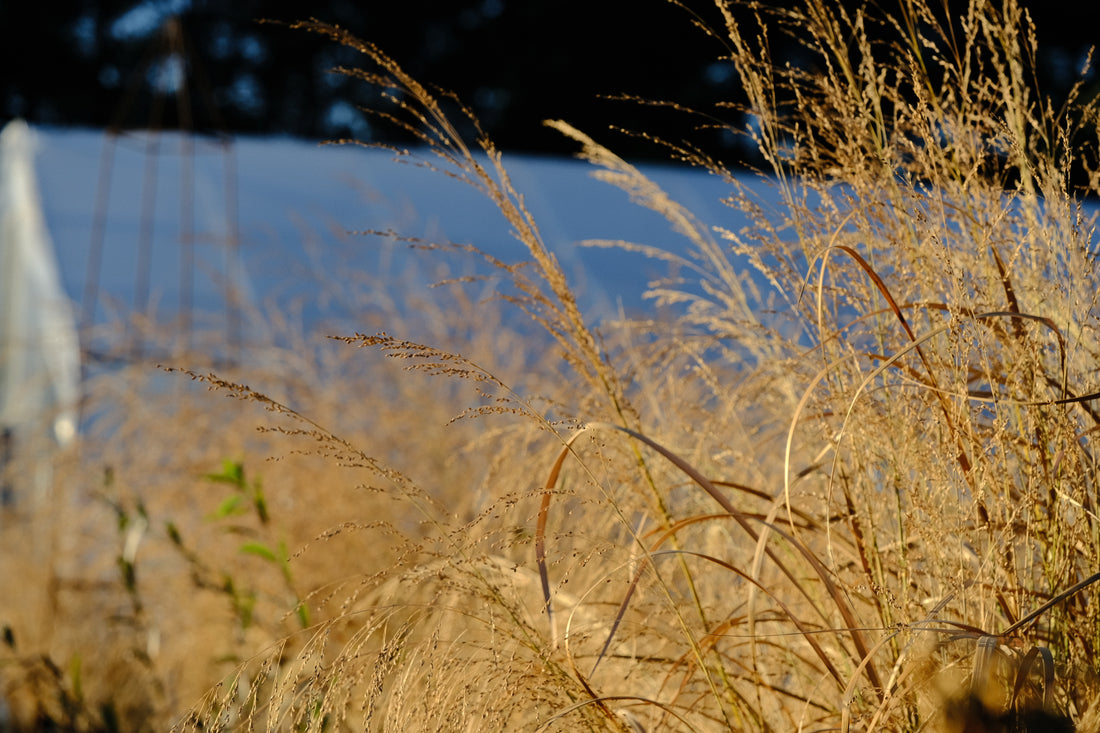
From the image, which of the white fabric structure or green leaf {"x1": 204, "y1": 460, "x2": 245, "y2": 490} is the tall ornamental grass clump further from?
the white fabric structure

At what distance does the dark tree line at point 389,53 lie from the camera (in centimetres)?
823

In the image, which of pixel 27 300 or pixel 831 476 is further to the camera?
pixel 27 300

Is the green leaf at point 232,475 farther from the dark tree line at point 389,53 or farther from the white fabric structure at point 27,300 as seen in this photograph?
the dark tree line at point 389,53

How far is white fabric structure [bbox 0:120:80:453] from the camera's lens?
8.71 ft

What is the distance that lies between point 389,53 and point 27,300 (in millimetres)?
5664

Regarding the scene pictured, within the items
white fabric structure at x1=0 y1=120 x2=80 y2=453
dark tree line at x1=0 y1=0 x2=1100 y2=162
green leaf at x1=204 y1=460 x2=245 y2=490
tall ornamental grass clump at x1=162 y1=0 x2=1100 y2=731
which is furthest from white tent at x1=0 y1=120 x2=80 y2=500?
dark tree line at x1=0 y1=0 x2=1100 y2=162

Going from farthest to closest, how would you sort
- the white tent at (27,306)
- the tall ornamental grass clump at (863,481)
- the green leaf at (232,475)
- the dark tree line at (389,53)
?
the dark tree line at (389,53)
the white tent at (27,306)
the green leaf at (232,475)
the tall ornamental grass clump at (863,481)

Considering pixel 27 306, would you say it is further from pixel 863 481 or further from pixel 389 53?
pixel 389 53

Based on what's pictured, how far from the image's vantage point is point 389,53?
8.32 meters

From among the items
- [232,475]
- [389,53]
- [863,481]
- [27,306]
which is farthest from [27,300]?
[389,53]

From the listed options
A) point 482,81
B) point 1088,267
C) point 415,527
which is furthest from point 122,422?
point 482,81

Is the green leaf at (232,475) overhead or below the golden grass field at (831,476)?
below

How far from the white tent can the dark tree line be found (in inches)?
193

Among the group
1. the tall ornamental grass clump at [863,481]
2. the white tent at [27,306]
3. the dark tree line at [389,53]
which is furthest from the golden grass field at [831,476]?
the dark tree line at [389,53]
